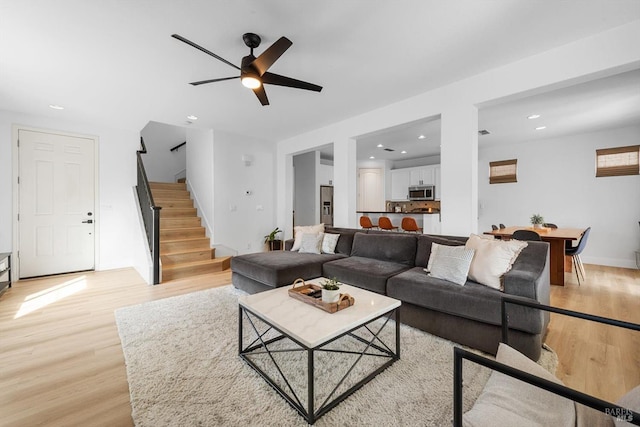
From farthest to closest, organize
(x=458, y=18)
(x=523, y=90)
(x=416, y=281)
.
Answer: (x=523, y=90)
(x=416, y=281)
(x=458, y=18)

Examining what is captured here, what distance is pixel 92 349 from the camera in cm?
232

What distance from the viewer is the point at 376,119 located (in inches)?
170

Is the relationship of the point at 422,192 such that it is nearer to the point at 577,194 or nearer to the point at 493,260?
the point at 577,194

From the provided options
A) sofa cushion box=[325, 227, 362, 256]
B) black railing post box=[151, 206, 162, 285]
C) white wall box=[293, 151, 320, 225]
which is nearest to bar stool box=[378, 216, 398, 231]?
sofa cushion box=[325, 227, 362, 256]

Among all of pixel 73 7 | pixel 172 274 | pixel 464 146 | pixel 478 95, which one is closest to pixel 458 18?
pixel 478 95

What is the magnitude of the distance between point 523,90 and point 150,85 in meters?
4.37

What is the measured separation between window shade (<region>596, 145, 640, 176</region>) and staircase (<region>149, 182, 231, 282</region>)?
7709 mm

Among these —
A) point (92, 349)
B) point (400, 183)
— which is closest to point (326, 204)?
point (400, 183)

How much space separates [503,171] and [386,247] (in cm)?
529

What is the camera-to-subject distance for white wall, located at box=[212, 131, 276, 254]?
220 inches

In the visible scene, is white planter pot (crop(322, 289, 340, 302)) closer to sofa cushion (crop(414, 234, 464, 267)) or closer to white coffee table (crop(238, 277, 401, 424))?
white coffee table (crop(238, 277, 401, 424))

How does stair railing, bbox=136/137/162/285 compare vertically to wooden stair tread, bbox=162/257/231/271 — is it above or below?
above

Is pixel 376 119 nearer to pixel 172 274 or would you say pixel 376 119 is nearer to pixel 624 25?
pixel 624 25

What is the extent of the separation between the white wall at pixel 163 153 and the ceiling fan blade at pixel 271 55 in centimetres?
582
